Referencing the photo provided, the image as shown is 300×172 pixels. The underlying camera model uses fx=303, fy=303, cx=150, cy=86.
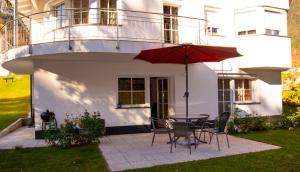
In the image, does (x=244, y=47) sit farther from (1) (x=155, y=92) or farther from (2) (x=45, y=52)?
(2) (x=45, y=52)

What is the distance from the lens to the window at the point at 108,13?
1244 cm

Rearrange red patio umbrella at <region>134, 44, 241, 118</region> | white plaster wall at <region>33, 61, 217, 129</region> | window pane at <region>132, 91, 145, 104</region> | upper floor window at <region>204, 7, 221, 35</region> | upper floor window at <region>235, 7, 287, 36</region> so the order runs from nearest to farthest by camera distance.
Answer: red patio umbrella at <region>134, 44, 241, 118</region>
white plaster wall at <region>33, 61, 217, 129</region>
window pane at <region>132, 91, 145, 104</region>
upper floor window at <region>204, 7, 221, 35</region>
upper floor window at <region>235, 7, 287, 36</region>

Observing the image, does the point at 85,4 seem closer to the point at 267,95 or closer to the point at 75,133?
the point at 75,133

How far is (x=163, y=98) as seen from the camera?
1441cm

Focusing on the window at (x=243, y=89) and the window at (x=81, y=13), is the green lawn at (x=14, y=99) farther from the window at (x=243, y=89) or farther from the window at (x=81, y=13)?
the window at (x=243, y=89)

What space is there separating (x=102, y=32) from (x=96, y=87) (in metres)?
2.33

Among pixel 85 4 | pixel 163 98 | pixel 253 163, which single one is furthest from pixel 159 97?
pixel 253 163

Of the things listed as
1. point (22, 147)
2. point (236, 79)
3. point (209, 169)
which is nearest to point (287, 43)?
point (236, 79)

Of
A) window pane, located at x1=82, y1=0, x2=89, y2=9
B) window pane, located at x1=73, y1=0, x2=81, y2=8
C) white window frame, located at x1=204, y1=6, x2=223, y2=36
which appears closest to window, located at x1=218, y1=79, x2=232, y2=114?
white window frame, located at x1=204, y1=6, x2=223, y2=36

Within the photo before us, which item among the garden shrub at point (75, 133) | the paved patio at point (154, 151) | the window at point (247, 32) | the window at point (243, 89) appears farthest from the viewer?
the window at point (243, 89)

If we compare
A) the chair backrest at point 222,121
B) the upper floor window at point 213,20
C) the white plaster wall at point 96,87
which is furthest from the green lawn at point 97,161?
the upper floor window at point 213,20

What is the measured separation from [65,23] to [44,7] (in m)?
3.28

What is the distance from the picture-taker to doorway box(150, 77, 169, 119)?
14.3 metres

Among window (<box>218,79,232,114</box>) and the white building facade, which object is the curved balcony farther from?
window (<box>218,79,232,114</box>)
